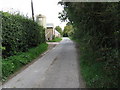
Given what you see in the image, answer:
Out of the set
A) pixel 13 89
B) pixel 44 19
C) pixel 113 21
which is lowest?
pixel 13 89

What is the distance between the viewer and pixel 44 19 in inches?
1531

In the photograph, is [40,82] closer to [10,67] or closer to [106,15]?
[10,67]

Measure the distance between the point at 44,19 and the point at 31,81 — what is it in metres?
33.2

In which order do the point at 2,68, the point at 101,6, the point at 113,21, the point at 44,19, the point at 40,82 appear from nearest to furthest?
the point at 113,21, the point at 101,6, the point at 40,82, the point at 2,68, the point at 44,19

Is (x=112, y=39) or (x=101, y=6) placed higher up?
(x=101, y=6)

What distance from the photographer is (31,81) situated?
265 inches

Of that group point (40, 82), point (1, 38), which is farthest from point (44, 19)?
point (40, 82)

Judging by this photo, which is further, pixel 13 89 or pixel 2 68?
pixel 2 68

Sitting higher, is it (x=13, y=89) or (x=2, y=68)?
(x=2, y=68)

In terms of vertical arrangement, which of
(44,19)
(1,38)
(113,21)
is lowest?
(1,38)

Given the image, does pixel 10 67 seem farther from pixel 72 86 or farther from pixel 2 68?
pixel 72 86

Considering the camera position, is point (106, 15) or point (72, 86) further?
point (72, 86)

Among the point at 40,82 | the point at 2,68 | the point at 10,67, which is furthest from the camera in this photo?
the point at 10,67

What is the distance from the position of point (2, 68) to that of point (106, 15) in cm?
511
